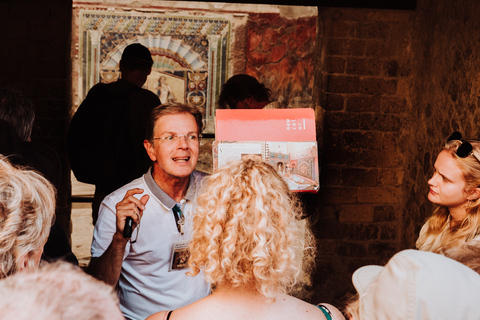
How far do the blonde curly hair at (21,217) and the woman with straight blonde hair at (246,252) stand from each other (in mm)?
482

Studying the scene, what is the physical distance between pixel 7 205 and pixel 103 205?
117 cm

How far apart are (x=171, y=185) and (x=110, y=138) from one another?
1.53 meters

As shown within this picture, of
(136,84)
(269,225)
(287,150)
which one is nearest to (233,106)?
(136,84)

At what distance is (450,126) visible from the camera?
4.12 m

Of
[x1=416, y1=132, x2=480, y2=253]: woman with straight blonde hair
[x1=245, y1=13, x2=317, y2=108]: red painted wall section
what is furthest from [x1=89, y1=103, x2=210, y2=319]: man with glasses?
[x1=245, y1=13, x2=317, y2=108]: red painted wall section

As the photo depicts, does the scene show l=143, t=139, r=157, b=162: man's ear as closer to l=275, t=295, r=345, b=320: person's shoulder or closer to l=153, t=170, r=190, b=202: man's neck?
l=153, t=170, r=190, b=202: man's neck

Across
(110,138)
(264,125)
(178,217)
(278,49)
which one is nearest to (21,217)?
(178,217)

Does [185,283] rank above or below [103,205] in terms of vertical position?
below

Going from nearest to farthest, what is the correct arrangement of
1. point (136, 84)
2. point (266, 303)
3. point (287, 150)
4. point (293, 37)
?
1. point (266, 303)
2. point (287, 150)
3. point (136, 84)
4. point (293, 37)

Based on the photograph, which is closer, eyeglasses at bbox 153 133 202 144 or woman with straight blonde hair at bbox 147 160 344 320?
woman with straight blonde hair at bbox 147 160 344 320

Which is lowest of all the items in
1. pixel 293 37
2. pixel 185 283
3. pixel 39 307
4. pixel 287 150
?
pixel 185 283

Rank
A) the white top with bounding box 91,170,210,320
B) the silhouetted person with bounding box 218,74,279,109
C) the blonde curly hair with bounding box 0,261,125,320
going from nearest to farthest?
the blonde curly hair with bounding box 0,261,125,320, the white top with bounding box 91,170,210,320, the silhouetted person with bounding box 218,74,279,109

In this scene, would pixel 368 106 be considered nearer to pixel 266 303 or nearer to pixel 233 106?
pixel 233 106

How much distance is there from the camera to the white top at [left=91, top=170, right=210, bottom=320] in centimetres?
290
